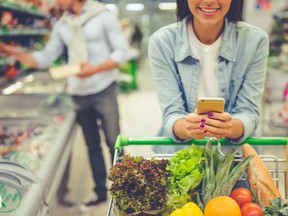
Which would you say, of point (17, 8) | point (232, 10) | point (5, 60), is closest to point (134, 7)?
point (17, 8)

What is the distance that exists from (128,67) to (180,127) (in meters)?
8.77

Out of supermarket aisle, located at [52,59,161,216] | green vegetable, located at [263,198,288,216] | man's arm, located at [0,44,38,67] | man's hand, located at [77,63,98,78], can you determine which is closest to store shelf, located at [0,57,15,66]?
man's arm, located at [0,44,38,67]

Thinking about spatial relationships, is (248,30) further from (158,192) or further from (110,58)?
(110,58)

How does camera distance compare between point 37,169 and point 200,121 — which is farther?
point 37,169

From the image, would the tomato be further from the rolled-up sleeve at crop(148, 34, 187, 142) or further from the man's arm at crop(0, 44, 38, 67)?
the man's arm at crop(0, 44, 38, 67)

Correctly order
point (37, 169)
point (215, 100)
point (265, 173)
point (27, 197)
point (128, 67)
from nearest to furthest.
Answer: point (215, 100), point (265, 173), point (27, 197), point (37, 169), point (128, 67)

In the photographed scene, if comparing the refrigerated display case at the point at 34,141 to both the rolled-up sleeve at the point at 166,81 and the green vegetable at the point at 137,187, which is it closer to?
the green vegetable at the point at 137,187

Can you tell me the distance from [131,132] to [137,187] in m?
4.98

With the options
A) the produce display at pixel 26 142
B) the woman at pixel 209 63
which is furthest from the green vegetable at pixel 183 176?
the produce display at pixel 26 142

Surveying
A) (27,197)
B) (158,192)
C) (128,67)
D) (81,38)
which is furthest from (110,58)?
(128,67)

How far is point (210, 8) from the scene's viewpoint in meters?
1.57

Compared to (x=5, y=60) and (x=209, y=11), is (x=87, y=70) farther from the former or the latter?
(x=209, y=11)

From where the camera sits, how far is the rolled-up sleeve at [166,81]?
5.70ft

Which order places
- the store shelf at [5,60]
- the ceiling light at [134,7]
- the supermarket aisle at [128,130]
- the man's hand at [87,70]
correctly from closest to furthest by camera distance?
the man's hand at [87,70] < the supermarket aisle at [128,130] < the store shelf at [5,60] < the ceiling light at [134,7]
